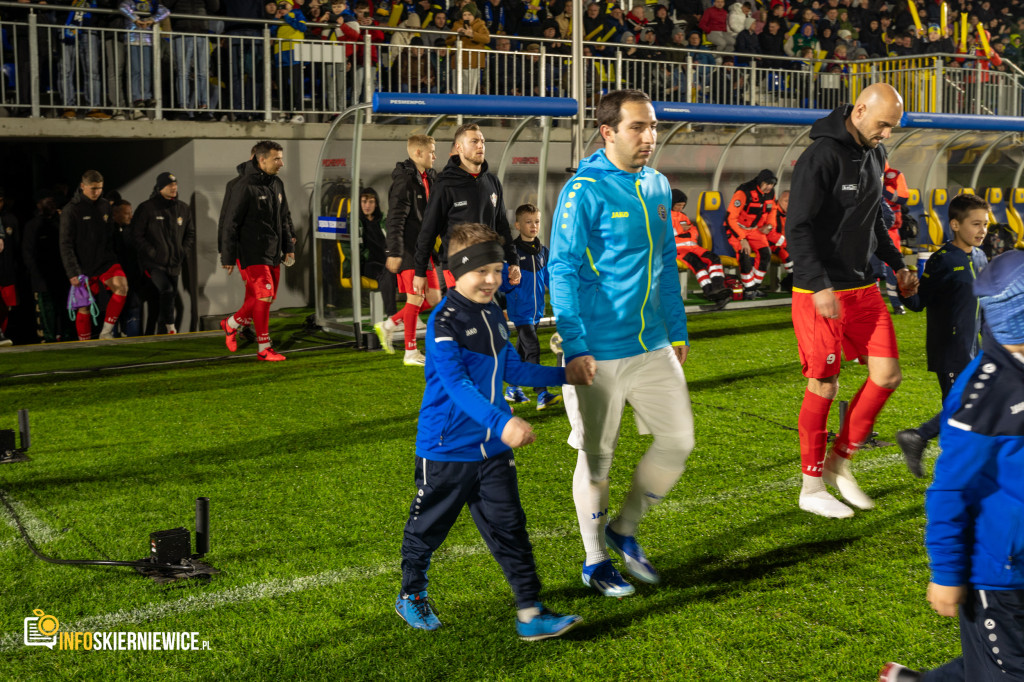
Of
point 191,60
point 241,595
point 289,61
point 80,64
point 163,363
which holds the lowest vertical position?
point 241,595

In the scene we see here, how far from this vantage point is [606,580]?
167 inches

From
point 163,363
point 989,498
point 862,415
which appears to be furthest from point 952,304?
point 163,363

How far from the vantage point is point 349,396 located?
8.45 metres

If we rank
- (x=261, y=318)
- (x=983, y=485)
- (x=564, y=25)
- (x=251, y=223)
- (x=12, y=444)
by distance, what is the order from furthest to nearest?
(x=564, y=25) → (x=261, y=318) → (x=251, y=223) → (x=12, y=444) → (x=983, y=485)

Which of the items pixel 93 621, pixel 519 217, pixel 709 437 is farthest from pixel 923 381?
pixel 93 621

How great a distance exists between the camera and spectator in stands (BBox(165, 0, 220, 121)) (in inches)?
528

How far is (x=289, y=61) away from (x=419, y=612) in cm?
1165

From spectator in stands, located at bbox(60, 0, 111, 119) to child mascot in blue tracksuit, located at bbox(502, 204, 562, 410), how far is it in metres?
7.03

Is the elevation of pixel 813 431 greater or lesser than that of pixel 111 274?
lesser

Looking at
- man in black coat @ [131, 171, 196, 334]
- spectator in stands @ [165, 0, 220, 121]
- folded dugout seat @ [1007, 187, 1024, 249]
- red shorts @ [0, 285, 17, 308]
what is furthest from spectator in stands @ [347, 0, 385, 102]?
folded dugout seat @ [1007, 187, 1024, 249]

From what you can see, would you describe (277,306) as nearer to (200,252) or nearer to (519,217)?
(200,252)

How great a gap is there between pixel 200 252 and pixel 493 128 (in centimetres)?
434

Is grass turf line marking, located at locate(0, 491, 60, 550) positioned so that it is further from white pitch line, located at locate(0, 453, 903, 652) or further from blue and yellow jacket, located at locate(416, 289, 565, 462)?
blue and yellow jacket, located at locate(416, 289, 565, 462)

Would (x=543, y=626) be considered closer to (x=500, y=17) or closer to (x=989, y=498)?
(x=989, y=498)
